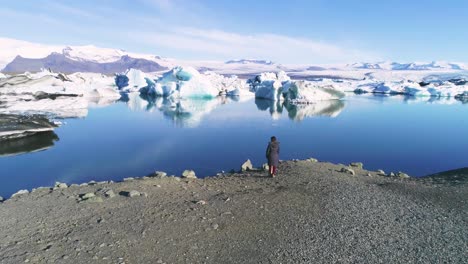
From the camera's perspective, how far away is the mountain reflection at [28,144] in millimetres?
13867

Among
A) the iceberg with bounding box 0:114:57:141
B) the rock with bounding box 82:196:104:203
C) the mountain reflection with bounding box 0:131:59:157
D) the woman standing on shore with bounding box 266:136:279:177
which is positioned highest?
the woman standing on shore with bounding box 266:136:279:177

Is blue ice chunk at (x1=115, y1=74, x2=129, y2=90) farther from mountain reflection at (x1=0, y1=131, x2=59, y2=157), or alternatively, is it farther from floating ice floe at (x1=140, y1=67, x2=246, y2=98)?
mountain reflection at (x1=0, y1=131, x2=59, y2=157)

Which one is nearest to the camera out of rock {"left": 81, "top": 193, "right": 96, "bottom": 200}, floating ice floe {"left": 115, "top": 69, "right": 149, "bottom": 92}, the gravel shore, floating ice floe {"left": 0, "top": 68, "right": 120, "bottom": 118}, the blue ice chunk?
the gravel shore

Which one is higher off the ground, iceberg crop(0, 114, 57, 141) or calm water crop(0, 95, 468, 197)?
iceberg crop(0, 114, 57, 141)

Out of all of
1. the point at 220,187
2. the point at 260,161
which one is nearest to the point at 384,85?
the point at 260,161

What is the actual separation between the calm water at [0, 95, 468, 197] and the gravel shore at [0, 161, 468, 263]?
340cm

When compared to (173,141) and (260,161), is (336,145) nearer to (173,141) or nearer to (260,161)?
(260,161)

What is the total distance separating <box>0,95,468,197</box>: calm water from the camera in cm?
1162

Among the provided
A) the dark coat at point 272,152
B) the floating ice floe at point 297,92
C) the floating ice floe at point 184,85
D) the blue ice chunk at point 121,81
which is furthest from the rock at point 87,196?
the blue ice chunk at point 121,81

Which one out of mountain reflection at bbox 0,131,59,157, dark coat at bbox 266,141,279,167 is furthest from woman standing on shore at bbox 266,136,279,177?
mountain reflection at bbox 0,131,59,157

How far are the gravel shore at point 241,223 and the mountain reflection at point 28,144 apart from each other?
6952 millimetres

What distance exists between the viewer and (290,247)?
5.16 m

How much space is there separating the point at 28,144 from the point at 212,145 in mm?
6996

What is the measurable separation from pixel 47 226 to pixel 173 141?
1053 cm
